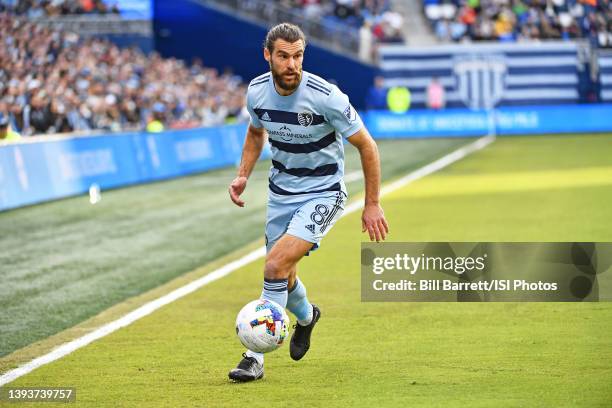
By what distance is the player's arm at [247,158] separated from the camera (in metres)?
8.10

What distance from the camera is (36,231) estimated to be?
57.6 ft

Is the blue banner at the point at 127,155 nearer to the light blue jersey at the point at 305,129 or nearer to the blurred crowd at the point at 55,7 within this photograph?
the blurred crowd at the point at 55,7

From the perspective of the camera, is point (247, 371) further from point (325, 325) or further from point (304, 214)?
point (325, 325)

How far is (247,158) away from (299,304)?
1.10 m

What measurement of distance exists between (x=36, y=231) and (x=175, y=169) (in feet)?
35.9

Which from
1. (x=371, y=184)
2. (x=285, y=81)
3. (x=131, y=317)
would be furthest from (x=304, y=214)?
(x=131, y=317)

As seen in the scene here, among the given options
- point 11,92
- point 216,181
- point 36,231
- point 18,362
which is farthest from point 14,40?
point 18,362

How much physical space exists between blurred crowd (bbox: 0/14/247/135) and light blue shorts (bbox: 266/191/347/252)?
17215mm

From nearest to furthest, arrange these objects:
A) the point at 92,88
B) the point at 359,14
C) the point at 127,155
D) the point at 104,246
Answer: the point at 104,246 → the point at 127,155 → the point at 92,88 → the point at 359,14

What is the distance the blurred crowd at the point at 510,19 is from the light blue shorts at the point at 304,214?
45.3 metres

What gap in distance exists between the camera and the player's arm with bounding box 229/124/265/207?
26.6ft

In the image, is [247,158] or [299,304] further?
[247,158]

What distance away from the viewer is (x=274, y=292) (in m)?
7.61

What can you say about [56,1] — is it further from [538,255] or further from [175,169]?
[538,255]
